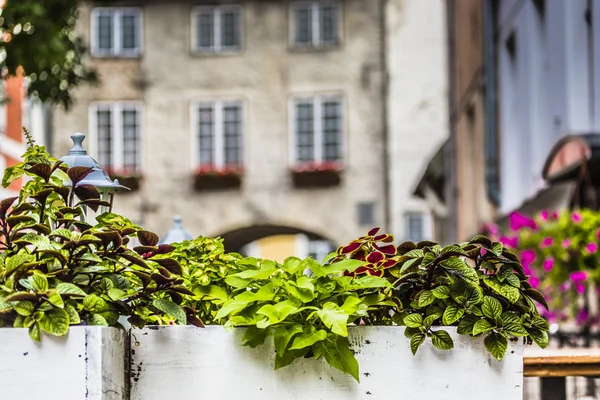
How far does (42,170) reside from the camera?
2988 mm

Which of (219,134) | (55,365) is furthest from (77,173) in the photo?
(219,134)

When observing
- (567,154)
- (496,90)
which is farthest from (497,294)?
(496,90)

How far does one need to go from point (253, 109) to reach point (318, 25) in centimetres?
220

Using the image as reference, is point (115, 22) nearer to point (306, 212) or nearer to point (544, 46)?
point (306, 212)

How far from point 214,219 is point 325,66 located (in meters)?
3.87

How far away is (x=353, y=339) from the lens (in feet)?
9.21

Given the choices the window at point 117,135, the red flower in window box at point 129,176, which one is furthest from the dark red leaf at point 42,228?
the window at point 117,135

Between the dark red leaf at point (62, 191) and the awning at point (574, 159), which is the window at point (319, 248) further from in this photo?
the dark red leaf at point (62, 191)

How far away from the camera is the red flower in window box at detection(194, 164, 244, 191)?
986 inches

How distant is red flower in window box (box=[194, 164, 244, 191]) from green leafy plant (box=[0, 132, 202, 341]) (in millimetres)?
21942

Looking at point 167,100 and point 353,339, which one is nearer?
point 353,339

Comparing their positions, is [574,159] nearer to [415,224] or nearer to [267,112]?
[415,224]

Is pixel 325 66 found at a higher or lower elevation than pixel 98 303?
higher

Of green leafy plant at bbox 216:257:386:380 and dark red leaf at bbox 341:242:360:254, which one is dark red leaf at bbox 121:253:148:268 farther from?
dark red leaf at bbox 341:242:360:254
